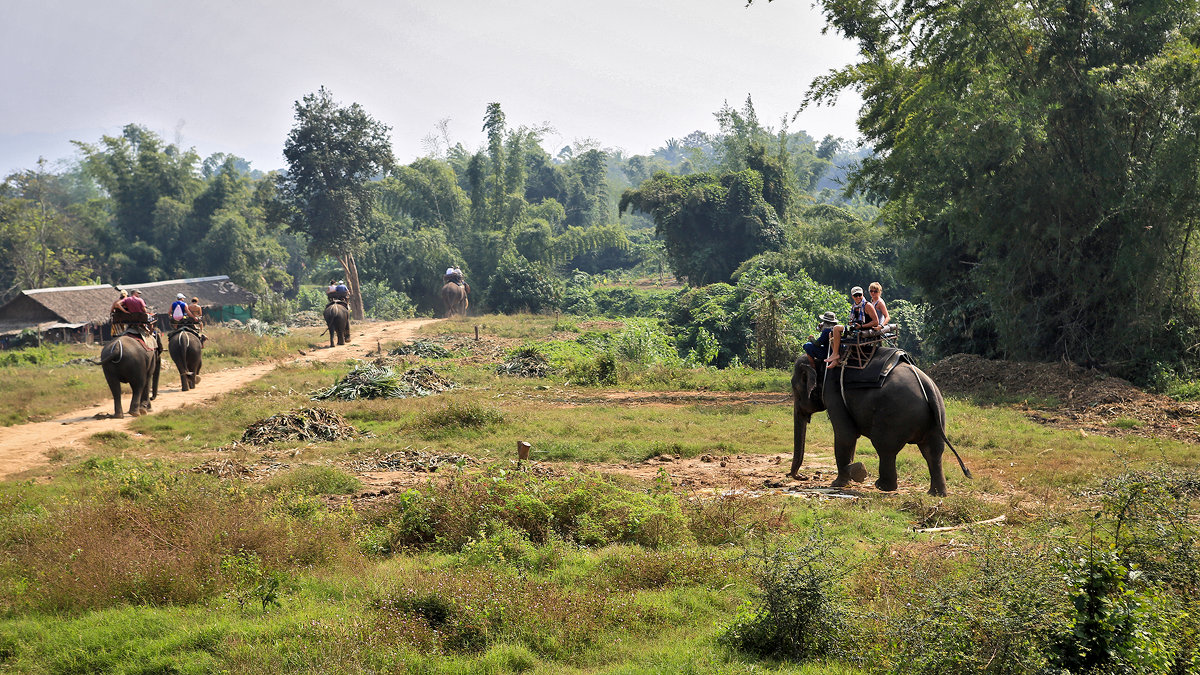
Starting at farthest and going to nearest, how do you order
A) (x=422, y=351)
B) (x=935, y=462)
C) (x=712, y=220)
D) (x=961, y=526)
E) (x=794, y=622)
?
(x=712, y=220) < (x=422, y=351) < (x=935, y=462) < (x=961, y=526) < (x=794, y=622)

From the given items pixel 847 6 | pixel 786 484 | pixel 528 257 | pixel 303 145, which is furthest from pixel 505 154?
pixel 786 484

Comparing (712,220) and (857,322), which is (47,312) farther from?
(857,322)

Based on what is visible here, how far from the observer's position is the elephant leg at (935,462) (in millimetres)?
9422

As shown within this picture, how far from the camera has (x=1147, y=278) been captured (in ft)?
53.2

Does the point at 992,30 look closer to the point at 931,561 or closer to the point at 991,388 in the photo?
the point at 991,388

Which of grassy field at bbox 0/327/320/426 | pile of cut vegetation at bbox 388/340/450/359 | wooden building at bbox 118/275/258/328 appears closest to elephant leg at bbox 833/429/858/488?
grassy field at bbox 0/327/320/426

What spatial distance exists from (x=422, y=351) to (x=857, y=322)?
57.1 ft

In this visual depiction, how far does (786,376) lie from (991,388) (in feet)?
15.0

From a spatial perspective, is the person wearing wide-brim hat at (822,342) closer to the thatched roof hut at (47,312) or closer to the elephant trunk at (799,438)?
the elephant trunk at (799,438)

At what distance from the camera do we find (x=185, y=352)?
63.1 feet

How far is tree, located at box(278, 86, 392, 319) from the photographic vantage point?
131 feet

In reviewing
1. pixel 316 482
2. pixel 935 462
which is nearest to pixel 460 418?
pixel 316 482

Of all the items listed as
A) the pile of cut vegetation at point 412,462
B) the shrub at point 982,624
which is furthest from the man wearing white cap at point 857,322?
the pile of cut vegetation at point 412,462

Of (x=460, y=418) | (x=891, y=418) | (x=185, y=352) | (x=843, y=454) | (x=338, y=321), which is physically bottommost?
(x=460, y=418)
